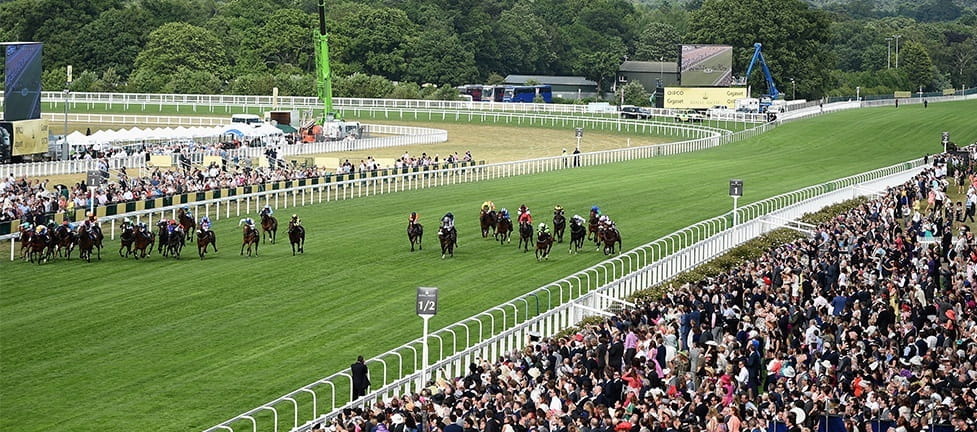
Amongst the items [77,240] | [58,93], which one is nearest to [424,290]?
[77,240]

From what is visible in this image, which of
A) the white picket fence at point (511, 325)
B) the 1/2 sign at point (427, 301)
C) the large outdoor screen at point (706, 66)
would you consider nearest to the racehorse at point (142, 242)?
the white picket fence at point (511, 325)

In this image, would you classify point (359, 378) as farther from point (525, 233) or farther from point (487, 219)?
point (487, 219)

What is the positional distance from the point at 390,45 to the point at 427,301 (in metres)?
89.4

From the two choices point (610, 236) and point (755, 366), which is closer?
point (755, 366)

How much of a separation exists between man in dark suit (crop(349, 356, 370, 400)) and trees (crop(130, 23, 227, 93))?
81268 millimetres

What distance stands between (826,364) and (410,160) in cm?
3503

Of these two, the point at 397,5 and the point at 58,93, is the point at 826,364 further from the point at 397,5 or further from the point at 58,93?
the point at 397,5

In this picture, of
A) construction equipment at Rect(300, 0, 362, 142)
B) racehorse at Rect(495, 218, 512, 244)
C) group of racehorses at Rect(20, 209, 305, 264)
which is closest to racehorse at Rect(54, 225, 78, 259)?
group of racehorses at Rect(20, 209, 305, 264)

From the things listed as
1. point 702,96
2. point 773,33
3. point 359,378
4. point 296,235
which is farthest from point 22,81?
point 773,33

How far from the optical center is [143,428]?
18.3 metres

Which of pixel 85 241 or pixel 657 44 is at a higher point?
pixel 657 44

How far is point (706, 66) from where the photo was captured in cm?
8306

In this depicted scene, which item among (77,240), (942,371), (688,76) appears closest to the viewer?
(942,371)

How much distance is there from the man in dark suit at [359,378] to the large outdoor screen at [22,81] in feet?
110
